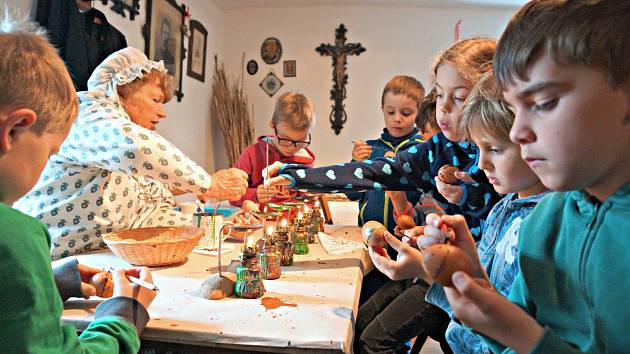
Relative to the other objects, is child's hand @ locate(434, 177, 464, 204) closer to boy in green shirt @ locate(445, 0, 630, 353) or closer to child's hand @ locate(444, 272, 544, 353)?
A: boy in green shirt @ locate(445, 0, 630, 353)

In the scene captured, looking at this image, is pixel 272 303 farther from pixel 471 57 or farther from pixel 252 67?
pixel 252 67

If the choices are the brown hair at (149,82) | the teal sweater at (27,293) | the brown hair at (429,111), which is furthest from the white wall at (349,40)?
the teal sweater at (27,293)

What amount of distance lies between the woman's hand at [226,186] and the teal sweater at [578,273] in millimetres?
1052

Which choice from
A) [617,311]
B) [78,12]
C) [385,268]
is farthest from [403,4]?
[617,311]

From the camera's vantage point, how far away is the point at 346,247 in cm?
161

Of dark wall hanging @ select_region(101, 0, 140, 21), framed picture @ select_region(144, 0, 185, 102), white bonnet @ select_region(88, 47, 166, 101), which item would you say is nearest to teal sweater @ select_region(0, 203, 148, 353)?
white bonnet @ select_region(88, 47, 166, 101)

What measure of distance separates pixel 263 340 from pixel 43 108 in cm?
57

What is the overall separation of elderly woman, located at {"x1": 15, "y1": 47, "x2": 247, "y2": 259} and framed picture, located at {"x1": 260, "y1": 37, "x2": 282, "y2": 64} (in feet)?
10.6

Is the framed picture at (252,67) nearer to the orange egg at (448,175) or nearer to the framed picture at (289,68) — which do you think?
the framed picture at (289,68)

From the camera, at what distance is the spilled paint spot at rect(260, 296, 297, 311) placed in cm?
102

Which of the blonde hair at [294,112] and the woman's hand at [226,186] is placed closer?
the woman's hand at [226,186]

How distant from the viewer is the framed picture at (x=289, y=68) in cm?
470

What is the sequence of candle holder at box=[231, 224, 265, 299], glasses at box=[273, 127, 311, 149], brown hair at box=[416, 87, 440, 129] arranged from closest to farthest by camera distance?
candle holder at box=[231, 224, 265, 299] → brown hair at box=[416, 87, 440, 129] → glasses at box=[273, 127, 311, 149]

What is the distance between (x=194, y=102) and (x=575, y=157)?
12.6 ft
